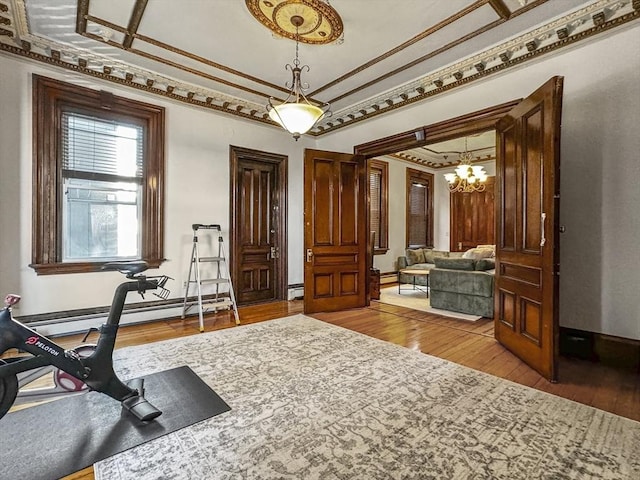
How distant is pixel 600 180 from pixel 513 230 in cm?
86

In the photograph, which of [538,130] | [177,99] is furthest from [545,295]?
[177,99]

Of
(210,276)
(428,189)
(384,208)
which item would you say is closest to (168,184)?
(210,276)

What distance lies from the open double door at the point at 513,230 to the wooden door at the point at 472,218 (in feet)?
16.4

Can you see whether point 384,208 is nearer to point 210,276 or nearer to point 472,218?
point 472,218

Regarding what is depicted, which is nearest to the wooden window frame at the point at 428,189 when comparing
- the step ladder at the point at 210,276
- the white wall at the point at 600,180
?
the white wall at the point at 600,180

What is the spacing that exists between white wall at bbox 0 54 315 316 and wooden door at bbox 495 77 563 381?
11.4 feet

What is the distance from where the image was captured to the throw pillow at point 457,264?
4.79 meters

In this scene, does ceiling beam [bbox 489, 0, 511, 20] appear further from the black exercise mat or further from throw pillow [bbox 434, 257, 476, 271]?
the black exercise mat

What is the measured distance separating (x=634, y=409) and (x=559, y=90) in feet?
7.73

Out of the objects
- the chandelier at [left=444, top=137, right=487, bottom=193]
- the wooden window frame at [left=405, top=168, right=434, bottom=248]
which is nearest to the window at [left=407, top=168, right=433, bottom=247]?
the wooden window frame at [left=405, top=168, right=434, bottom=248]

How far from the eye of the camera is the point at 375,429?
190 cm

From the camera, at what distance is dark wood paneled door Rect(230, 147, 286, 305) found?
5.23 m

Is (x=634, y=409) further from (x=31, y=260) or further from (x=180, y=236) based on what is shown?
(x=31, y=260)

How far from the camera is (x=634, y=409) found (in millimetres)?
2141
